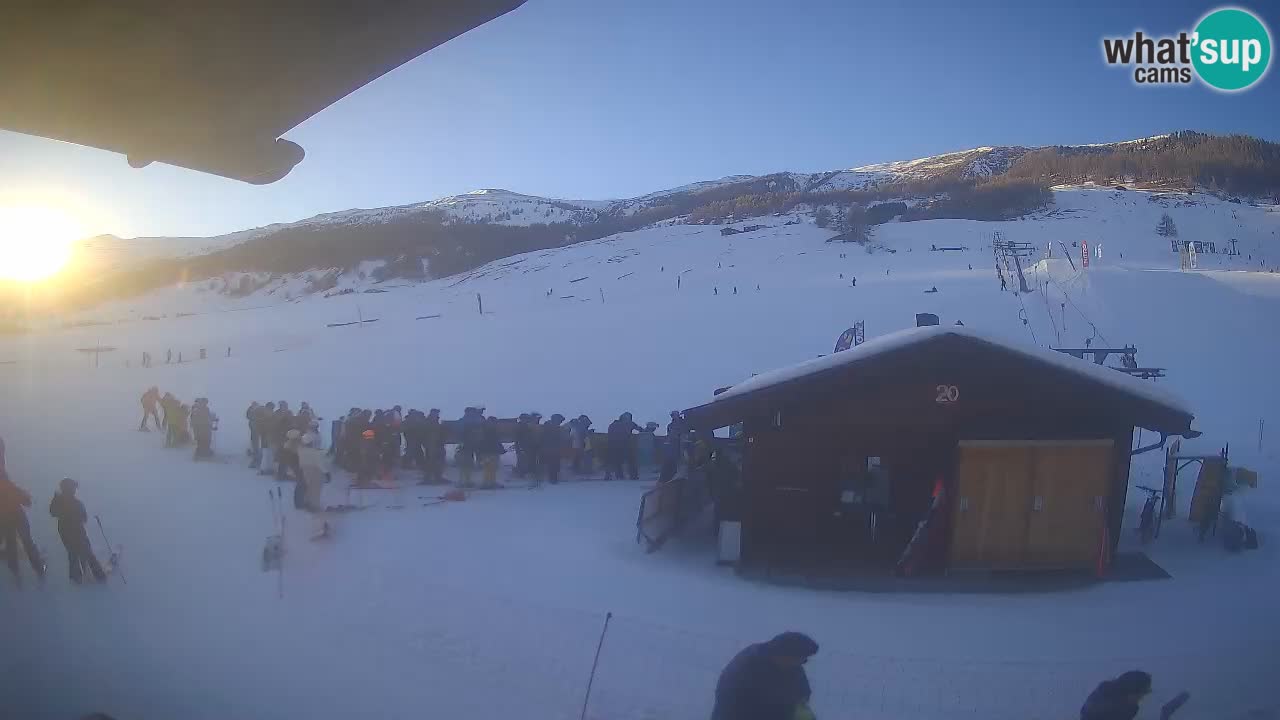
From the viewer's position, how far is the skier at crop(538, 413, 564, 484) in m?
13.6

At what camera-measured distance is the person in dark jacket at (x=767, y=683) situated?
3.65 m

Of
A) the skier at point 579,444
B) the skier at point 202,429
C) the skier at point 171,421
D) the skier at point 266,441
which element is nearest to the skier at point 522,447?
the skier at point 579,444

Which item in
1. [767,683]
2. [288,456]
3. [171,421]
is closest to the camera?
[767,683]

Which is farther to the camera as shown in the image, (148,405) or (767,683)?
(148,405)

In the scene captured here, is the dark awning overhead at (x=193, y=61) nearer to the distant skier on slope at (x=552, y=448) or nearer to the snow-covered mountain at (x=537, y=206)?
the distant skier on slope at (x=552, y=448)

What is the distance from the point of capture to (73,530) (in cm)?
756

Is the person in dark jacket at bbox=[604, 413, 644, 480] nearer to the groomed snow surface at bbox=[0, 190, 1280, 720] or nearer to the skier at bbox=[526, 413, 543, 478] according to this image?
the groomed snow surface at bbox=[0, 190, 1280, 720]

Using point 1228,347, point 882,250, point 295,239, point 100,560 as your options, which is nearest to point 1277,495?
point 1228,347

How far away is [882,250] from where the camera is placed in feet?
126

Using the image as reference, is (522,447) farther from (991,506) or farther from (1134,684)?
(1134,684)

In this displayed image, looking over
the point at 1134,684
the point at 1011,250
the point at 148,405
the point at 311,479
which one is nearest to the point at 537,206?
the point at 1011,250

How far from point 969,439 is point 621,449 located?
6.76 meters

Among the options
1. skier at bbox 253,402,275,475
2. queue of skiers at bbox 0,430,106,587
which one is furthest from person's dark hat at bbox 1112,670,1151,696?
skier at bbox 253,402,275,475

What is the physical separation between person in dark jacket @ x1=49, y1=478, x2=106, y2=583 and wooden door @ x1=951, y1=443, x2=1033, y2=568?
9656 millimetres
